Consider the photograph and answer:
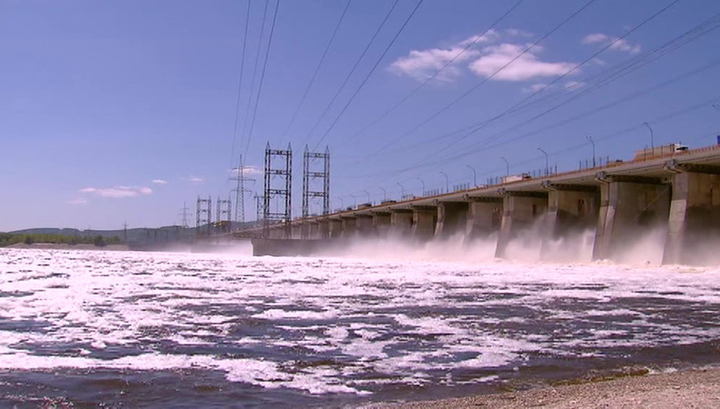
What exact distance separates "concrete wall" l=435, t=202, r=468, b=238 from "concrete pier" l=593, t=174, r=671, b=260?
3219 centimetres

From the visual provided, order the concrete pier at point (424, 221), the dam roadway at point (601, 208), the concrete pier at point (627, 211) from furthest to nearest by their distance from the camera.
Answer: the concrete pier at point (424, 221) < the concrete pier at point (627, 211) < the dam roadway at point (601, 208)

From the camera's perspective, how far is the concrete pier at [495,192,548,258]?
2712 inches

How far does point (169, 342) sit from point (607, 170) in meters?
49.3

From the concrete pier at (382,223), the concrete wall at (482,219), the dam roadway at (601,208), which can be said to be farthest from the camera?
the concrete pier at (382,223)

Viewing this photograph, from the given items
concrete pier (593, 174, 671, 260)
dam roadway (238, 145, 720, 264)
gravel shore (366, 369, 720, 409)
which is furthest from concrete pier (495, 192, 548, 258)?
gravel shore (366, 369, 720, 409)

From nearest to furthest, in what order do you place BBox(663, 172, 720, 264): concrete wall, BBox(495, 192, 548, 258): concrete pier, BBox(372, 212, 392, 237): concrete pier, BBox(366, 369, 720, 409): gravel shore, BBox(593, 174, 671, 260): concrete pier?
BBox(366, 369, 720, 409): gravel shore, BBox(663, 172, 720, 264): concrete wall, BBox(593, 174, 671, 260): concrete pier, BBox(495, 192, 548, 258): concrete pier, BBox(372, 212, 392, 237): concrete pier

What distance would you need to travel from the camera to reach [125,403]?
26.1ft

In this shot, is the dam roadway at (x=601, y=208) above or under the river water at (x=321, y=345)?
above

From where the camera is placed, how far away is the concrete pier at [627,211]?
5431 cm

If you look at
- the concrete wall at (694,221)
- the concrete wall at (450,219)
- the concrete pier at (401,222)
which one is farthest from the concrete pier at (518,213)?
the concrete pier at (401,222)

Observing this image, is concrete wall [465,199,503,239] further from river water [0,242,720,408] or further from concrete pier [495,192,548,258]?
river water [0,242,720,408]

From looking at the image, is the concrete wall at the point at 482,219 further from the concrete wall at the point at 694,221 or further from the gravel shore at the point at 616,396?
the gravel shore at the point at 616,396

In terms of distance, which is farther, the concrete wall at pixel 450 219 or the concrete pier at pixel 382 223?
the concrete pier at pixel 382 223

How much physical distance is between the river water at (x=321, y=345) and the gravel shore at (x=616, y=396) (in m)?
0.60
